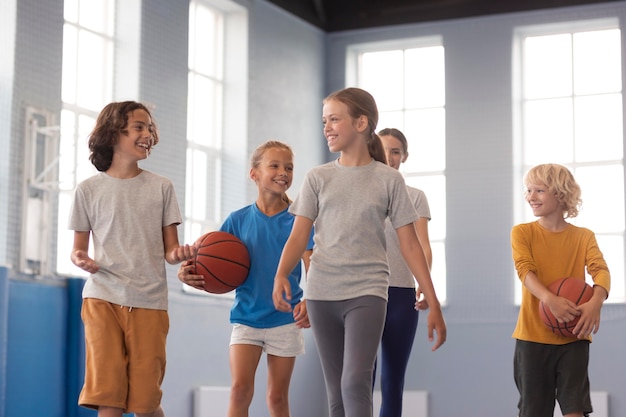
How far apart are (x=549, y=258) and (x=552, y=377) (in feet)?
1.56

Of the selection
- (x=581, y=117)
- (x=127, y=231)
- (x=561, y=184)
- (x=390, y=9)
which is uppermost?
(x=390, y=9)

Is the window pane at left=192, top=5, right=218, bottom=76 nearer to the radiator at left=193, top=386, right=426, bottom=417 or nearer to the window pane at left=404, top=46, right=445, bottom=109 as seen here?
the window pane at left=404, top=46, right=445, bottom=109

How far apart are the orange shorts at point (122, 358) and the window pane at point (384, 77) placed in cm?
570

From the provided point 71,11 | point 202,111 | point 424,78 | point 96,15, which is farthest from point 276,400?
point 424,78

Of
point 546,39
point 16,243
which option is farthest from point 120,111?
point 546,39

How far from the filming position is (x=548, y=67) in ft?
27.5

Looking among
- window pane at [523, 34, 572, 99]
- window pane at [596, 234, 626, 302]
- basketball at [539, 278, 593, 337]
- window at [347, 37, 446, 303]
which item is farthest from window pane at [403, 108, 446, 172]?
basketball at [539, 278, 593, 337]

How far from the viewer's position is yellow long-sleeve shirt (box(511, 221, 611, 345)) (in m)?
3.80

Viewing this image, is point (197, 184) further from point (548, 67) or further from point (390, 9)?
point (548, 67)

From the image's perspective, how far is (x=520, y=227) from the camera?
3.90m

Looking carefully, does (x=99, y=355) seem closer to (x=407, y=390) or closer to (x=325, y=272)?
(x=325, y=272)

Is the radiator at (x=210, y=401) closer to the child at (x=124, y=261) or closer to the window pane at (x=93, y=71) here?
the window pane at (x=93, y=71)

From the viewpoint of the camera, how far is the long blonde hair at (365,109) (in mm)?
3328

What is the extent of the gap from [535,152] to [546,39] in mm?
1023
